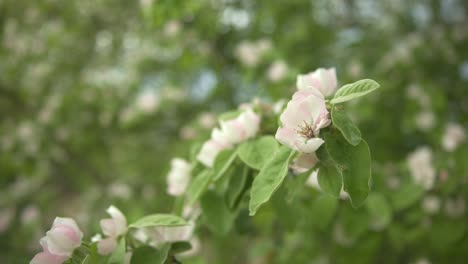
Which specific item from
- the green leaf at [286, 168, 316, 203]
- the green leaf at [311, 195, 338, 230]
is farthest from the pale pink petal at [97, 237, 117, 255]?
the green leaf at [311, 195, 338, 230]

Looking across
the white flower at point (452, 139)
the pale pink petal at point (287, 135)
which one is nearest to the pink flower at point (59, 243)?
the pale pink petal at point (287, 135)

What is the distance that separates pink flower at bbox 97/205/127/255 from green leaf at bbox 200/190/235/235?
0.18 metres

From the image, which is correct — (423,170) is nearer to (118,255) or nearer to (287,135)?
(287,135)

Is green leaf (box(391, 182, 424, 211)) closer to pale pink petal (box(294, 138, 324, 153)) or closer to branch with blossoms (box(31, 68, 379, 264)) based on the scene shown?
branch with blossoms (box(31, 68, 379, 264))

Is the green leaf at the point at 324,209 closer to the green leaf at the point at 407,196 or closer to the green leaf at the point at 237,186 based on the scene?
the green leaf at the point at 407,196

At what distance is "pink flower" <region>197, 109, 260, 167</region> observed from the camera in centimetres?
92

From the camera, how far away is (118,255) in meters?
0.77

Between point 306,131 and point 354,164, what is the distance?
88 mm

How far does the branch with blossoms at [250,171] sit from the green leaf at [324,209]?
26 cm

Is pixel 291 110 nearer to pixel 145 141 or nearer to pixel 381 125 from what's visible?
pixel 381 125

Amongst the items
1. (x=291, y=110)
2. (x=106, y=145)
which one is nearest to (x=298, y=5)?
(x=106, y=145)

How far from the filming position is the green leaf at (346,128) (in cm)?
65


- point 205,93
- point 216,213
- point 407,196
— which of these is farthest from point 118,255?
point 205,93

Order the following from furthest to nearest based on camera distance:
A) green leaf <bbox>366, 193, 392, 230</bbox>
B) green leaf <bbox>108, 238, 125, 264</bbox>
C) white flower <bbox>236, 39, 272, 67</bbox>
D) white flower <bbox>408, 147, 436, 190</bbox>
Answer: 1. white flower <bbox>236, 39, 272, 67</bbox>
2. white flower <bbox>408, 147, 436, 190</bbox>
3. green leaf <bbox>366, 193, 392, 230</bbox>
4. green leaf <bbox>108, 238, 125, 264</bbox>
